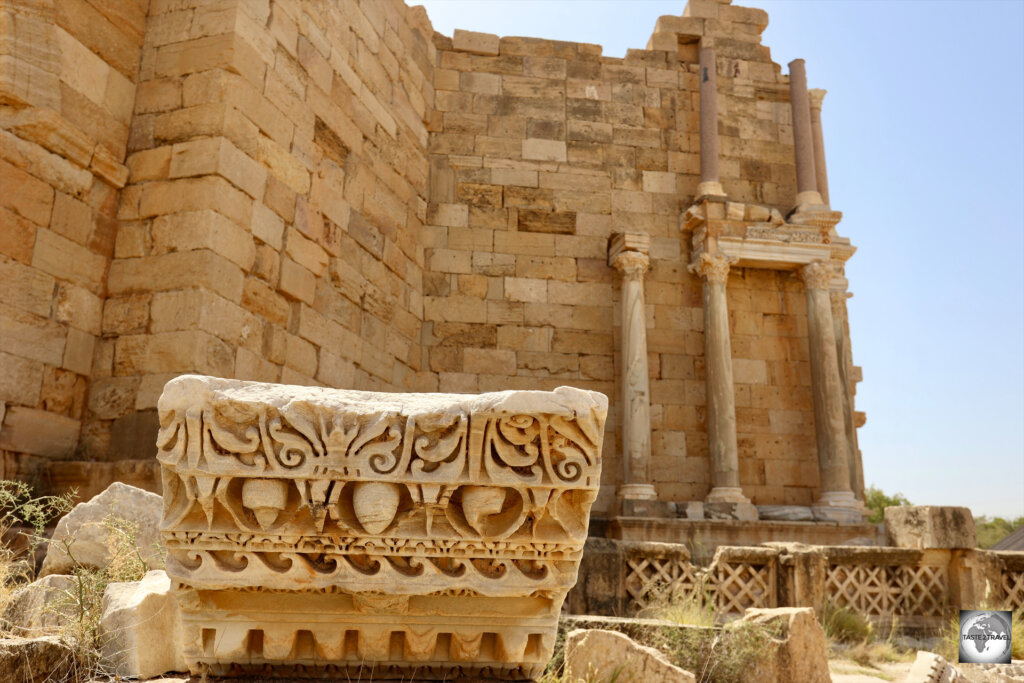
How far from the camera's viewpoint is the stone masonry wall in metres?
5.83

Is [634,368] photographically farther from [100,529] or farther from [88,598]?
[88,598]

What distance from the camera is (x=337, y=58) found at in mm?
7922

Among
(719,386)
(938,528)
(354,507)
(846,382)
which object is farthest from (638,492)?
(354,507)

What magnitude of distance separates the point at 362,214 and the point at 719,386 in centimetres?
457

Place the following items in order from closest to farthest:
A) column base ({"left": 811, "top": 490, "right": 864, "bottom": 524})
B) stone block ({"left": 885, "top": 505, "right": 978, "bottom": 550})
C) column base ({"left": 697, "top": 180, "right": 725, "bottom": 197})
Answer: stone block ({"left": 885, "top": 505, "right": 978, "bottom": 550}), column base ({"left": 811, "top": 490, "right": 864, "bottom": 524}), column base ({"left": 697, "top": 180, "right": 725, "bottom": 197})

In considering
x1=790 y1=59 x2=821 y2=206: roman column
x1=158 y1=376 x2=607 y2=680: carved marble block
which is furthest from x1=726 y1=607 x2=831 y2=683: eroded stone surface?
x1=790 y1=59 x2=821 y2=206: roman column

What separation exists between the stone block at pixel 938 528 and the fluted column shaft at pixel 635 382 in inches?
111

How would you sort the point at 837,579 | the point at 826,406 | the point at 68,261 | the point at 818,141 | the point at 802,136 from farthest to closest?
the point at 818,141
the point at 802,136
the point at 826,406
the point at 837,579
the point at 68,261

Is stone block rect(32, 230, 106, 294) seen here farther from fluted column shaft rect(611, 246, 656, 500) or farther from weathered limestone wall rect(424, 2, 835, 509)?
fluted column shaft rect(611, 246, 656, 500)

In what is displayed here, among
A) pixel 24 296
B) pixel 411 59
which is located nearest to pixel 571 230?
pixel 411 59

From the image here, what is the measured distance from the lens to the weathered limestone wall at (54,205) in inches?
217

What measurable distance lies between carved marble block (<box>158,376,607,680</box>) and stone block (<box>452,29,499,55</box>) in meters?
9.07

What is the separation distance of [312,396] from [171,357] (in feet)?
13.3

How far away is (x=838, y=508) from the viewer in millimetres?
9055
